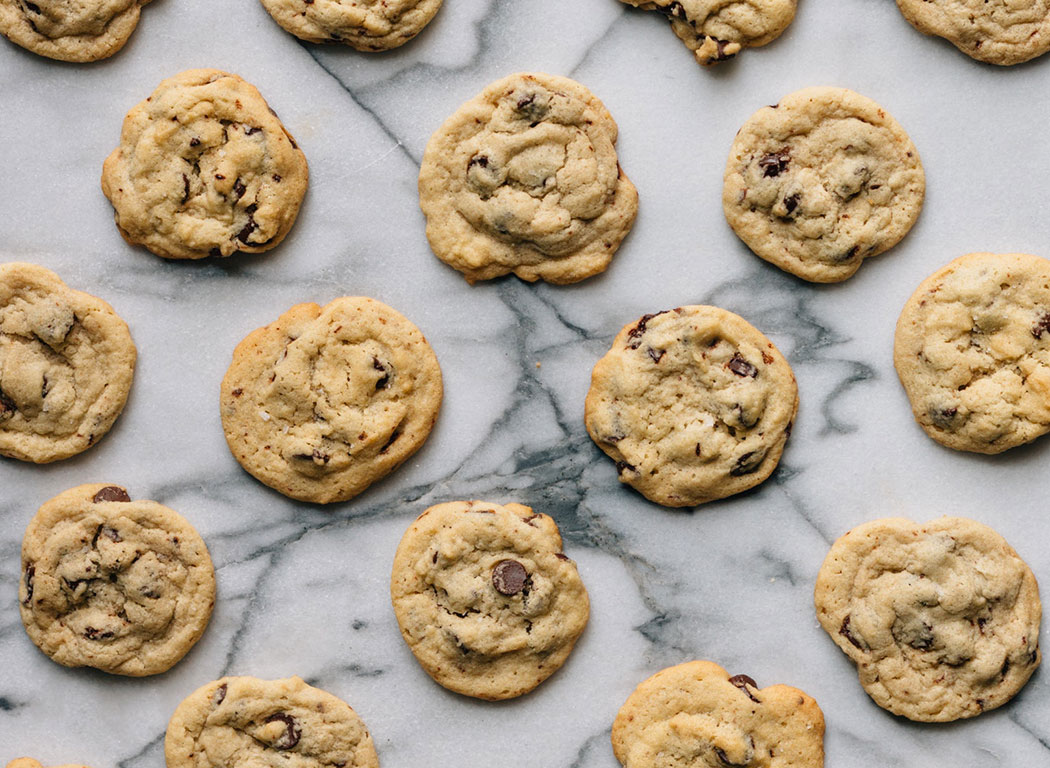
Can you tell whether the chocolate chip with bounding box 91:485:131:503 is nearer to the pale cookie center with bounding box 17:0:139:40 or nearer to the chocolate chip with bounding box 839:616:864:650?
the pale cookie center with bounding box 17:0:139:40

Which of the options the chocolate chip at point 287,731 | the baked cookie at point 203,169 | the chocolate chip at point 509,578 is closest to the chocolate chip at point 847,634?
the chocolate chip at point 509,578

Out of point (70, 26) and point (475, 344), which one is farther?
point (475, 344)

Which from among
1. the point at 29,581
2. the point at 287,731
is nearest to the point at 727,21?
the point at 287,731

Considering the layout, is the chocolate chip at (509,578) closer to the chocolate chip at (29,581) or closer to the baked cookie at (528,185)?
the baked cookie at (528,185)

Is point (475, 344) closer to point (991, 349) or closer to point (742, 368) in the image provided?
point (742, 368)

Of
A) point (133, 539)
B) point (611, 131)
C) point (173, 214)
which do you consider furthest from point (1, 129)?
point (611, 131)

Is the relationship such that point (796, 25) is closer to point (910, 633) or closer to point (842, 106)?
point (842, 106)
